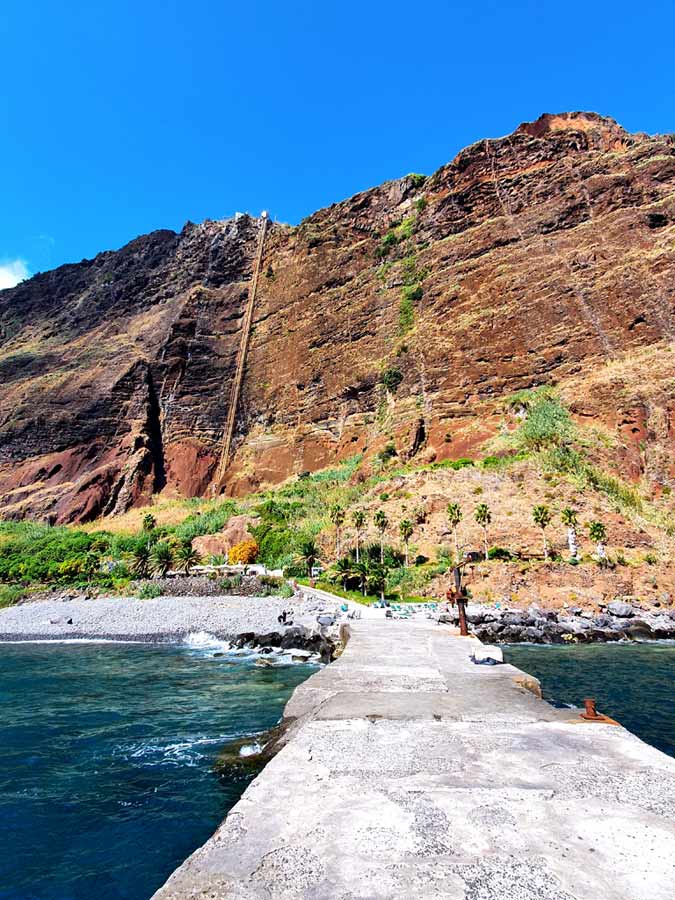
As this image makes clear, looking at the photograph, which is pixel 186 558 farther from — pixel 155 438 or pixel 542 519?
pixel 155 438

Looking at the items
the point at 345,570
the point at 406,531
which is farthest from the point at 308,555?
the point at 406,531

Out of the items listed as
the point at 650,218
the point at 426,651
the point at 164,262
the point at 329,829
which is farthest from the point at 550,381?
the point at 164,262

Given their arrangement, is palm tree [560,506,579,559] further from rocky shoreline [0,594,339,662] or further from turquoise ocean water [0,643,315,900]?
turquoise ocean water [0,643,315,900]

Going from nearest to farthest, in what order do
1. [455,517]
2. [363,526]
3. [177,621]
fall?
[177,621] < [455,517] < [363,526]

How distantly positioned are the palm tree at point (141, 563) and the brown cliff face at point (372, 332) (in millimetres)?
19067

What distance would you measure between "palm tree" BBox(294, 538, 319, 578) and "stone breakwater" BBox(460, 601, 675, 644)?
39.6 ft

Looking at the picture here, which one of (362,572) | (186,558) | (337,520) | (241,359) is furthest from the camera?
(241,359)

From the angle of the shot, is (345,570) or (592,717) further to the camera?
(345,570)

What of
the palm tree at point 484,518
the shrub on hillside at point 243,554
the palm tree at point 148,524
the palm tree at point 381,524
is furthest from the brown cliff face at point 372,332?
the shrub on hillside at point 243,554

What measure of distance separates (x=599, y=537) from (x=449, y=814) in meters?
27.4

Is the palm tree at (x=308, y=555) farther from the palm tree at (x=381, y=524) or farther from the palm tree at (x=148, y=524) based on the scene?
the palm tree at (x=148, y=524)

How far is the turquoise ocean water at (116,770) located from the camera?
20.5ft

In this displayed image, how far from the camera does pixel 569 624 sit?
23.0 m

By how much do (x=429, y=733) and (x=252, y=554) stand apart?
3425cm
